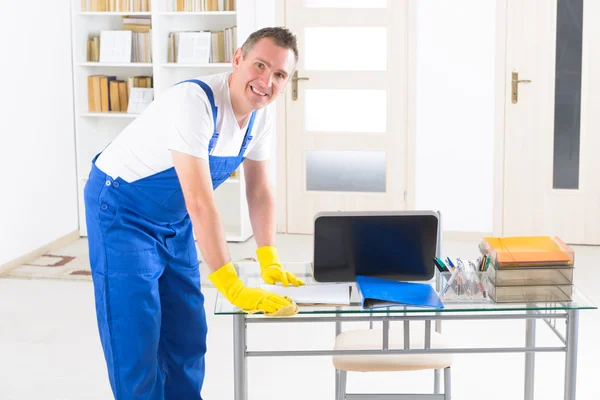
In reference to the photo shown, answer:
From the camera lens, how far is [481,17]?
622cm

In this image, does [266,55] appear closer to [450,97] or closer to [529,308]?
[529,308]

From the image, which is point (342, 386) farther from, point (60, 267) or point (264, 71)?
point (60, 267)

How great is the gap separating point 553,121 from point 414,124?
933mm

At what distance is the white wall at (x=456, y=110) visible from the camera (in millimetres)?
6254

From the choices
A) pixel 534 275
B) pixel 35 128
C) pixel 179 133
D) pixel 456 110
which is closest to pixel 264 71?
pixel 179 133

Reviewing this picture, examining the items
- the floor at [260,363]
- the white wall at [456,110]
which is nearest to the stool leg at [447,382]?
the floor at [260,363]

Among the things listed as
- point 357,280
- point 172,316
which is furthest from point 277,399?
point 357,280

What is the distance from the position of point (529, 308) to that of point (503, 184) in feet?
13.2

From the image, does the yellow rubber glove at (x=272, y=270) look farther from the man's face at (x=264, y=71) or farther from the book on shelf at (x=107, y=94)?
the book on shelf at (x=107, y=94)

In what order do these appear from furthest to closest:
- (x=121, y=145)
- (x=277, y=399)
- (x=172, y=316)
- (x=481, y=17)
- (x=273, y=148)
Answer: (x=273, y=148) → (x=481, y=17) → (x=277, y=399) → (x=172, y=316) → (x=121, y=145)

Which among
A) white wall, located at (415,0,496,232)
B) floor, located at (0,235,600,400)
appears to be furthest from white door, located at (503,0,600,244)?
floor, located at (0,235,600,400)

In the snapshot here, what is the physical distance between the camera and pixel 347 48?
6391mm

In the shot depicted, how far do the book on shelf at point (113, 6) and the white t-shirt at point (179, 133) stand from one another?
3607 mm

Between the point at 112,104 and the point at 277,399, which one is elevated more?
the point at 112,104
